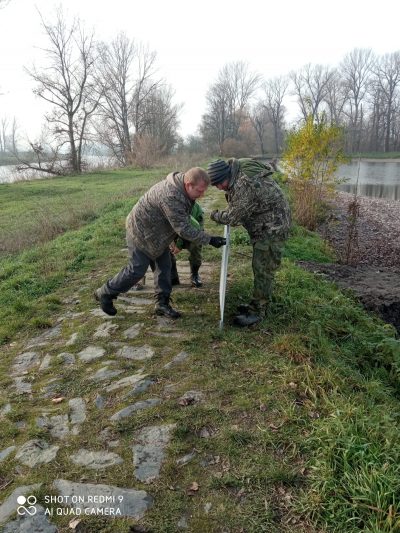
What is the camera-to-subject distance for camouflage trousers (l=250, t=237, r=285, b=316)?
479 centimetres

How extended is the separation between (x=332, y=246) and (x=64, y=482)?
342 inches

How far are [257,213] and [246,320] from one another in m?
1.21

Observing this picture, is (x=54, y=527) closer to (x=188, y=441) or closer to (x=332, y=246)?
(x=188, y=441)

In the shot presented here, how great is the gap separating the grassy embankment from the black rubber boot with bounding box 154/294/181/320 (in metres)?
0.18

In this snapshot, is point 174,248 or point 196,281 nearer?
point 174,248

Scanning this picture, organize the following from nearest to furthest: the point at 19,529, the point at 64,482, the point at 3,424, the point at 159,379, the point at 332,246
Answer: the point at 19,529 < the point at 64,482 < the point at 3,424 < the point at 159,379 < the point at 332,246

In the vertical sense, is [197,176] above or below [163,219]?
above

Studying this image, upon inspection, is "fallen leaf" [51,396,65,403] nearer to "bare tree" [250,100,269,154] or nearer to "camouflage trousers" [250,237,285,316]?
"camouflage trousers" [250,237,285,316]

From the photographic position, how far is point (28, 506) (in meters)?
2.65

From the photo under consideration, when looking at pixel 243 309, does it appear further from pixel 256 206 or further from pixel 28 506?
pixel 28 506

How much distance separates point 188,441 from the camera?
3.14 metres

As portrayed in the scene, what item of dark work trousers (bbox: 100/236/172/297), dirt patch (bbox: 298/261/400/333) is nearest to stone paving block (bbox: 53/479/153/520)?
dark work trousers (bbox: 100/236/172/297)

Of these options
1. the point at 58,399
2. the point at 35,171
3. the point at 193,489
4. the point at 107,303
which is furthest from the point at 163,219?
the point at 35,171

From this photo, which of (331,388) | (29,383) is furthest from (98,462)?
(331,388)
